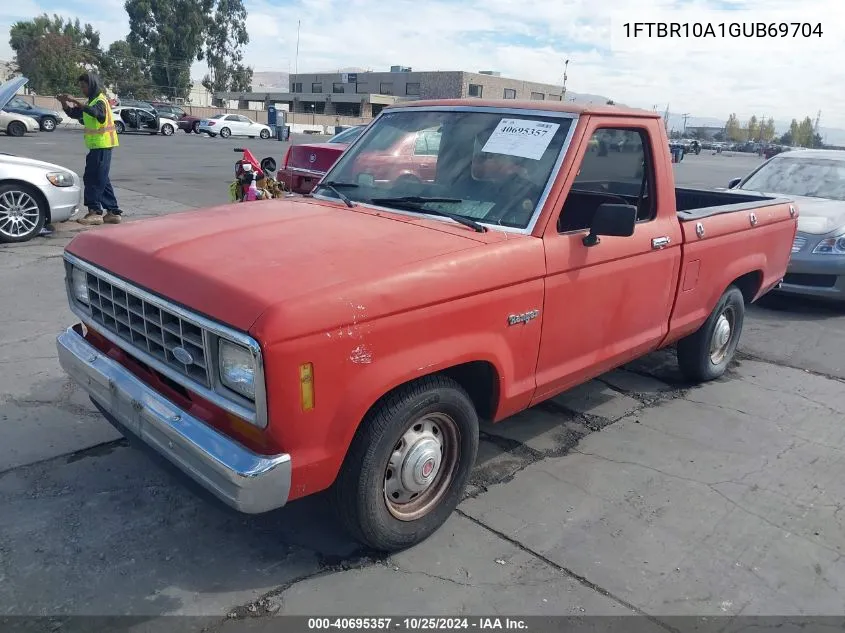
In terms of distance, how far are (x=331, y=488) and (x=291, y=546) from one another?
1.53 feet

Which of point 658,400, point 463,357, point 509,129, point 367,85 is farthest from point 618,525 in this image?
point 367,85

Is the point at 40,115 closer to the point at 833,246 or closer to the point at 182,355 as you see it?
the point at 833,246

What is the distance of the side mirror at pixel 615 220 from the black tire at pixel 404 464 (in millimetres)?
1064

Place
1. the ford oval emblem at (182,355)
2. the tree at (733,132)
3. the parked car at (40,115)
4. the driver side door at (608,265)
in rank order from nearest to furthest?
1. the ford oval emblem at (182,355)
2. the driver side door at (608,265)
3. the parked car at (40,115)
4. the tree at (733,132)

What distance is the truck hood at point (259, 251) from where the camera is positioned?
2.49 metres

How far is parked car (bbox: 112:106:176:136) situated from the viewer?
119 feet

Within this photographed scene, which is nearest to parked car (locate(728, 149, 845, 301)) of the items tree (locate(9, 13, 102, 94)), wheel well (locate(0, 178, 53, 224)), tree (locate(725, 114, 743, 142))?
wheel well (locate(0, 178, 53, 224))

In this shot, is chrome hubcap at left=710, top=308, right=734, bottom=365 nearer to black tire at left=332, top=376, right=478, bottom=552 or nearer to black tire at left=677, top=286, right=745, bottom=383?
black tire at left=677, top=286, right=745, bottom=383

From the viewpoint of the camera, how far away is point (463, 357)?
2.90 m

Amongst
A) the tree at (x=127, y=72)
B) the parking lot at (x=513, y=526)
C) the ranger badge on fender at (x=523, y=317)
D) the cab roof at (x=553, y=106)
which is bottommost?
the parking lot at (x=513, y=526)

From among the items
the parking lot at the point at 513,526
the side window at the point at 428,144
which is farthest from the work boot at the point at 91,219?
the side window at the point at 428,144

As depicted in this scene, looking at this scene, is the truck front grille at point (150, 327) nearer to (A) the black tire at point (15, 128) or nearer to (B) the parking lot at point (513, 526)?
(B) the parking lot at point (513, 526)

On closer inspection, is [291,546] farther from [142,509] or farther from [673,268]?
[673,268]

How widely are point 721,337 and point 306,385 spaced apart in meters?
3.91
